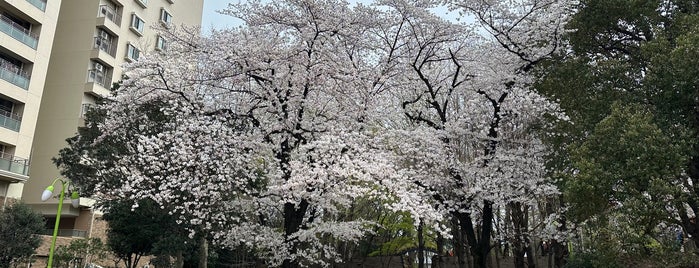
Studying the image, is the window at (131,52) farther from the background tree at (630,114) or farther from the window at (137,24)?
the background tree at (630,114)

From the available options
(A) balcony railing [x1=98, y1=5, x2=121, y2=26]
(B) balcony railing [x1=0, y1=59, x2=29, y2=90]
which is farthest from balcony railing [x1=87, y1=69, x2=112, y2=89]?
(B) balcony railing [x1=0, y1=59, x2=29, y2=90]

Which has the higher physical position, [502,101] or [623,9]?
[623,9]

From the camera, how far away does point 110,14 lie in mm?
27000

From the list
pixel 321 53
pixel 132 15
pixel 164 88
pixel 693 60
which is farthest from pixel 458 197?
pixel 132 15

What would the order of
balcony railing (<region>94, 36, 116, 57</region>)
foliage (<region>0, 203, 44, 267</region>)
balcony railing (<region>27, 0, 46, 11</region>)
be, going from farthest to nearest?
balcony railing (<region>94, 36, 116, 57</region>)
balcony railing (<region>27, 0, 46, 11</region>)
foliage (<region>0, 203, 44, 267</region>)

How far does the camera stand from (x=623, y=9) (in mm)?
9281

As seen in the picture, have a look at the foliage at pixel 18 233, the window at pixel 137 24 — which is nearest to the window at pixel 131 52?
the window at pixel 137 24

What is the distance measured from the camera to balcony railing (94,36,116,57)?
26.2 metres

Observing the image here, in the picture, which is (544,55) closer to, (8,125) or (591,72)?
(591,72)

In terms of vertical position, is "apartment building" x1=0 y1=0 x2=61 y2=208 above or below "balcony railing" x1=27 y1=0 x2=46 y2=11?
below

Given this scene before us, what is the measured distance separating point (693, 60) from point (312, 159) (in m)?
7.16

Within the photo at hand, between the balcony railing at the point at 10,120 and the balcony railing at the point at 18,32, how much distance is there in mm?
3219

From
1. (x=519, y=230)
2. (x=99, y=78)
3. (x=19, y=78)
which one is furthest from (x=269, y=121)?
(x=99, y=78)

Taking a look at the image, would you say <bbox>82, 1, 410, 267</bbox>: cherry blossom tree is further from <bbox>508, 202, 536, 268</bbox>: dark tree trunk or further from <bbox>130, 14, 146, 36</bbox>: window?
<bbox>130, 14, 146, 36</bbox>: window
